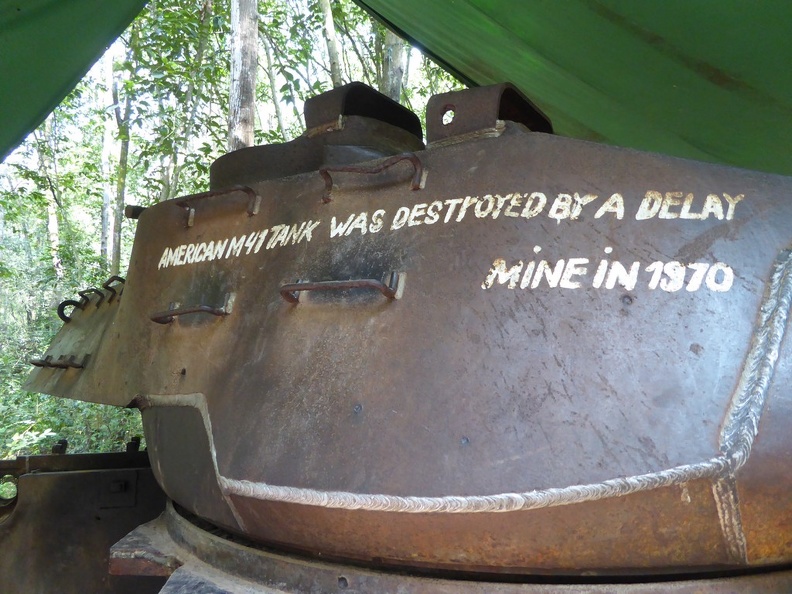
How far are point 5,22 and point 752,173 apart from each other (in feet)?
9.64

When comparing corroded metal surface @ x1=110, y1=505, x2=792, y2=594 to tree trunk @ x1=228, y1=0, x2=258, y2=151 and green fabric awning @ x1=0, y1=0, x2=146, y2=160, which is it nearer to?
green fabric awning @ x1=0, y1=0, x2=146, y2=160

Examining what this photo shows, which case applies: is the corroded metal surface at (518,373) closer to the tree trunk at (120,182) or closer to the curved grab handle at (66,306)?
the curved grab handle at (66,306)

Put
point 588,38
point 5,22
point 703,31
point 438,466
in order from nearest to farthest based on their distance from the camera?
point 438,466 → point 5,22 → point 703,31 → point 588,38

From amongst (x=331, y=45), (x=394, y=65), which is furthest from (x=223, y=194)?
(x=331, y=45)

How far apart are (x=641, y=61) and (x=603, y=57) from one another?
22cm

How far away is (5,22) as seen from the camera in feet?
9.57

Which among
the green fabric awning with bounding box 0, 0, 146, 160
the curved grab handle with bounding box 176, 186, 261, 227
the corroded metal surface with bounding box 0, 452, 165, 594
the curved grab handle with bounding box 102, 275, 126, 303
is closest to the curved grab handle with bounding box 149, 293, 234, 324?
the curved grab handle with bounding box 176, 186, 261, 227

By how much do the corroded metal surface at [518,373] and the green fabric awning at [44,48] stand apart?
1995 millimetres

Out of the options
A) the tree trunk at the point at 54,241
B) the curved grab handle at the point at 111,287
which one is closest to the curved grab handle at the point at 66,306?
the curved grab handle at the point at 111,287

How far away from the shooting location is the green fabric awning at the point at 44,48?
300cm

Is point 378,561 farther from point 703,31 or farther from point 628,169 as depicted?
point 703,31

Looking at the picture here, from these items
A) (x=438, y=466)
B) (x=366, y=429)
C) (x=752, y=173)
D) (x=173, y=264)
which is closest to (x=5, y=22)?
(x=173, y=264)

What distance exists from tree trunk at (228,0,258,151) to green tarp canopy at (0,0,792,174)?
127cm

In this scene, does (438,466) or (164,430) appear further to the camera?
(164,430)
